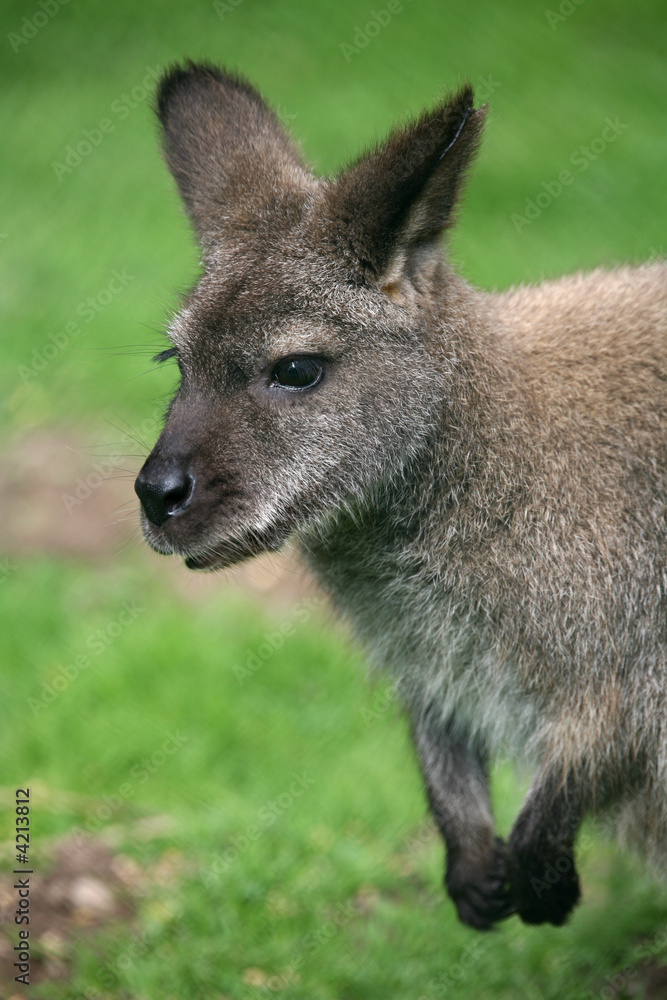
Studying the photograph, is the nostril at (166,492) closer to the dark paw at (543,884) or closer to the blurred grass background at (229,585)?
the blurred grass background at (229,585)

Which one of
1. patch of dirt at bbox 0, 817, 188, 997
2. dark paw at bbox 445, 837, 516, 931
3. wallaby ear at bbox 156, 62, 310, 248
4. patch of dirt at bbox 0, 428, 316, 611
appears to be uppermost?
wallaby ear at bbox 156, 62, 310, 248

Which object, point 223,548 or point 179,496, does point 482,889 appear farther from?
point 179,496

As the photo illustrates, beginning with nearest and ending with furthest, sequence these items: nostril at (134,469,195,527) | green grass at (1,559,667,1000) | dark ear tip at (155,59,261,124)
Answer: nostril at (134,469,195,527) → dark ear tip at (155,59,261,124) → green grass at (1,559,667,1000)

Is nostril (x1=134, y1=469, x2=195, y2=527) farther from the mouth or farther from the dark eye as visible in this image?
the dark eye

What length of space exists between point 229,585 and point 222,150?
398 centimetres

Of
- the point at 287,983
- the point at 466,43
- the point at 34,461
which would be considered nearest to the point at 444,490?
the point at 287,983

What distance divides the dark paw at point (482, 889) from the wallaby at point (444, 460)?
0.67 ft

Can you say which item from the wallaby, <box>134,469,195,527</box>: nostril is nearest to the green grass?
the wallaby

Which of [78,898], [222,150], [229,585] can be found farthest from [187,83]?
[229,585]

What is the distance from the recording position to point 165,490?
349cm

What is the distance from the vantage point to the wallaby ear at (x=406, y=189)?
3.33 metres

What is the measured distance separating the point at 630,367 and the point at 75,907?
306 centimetres

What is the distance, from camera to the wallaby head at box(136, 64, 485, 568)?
11.6 feet

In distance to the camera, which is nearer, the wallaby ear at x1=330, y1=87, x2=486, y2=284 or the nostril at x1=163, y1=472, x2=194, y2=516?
the wallaby ear at x1=330, y1=87, x2=486, y2=284
